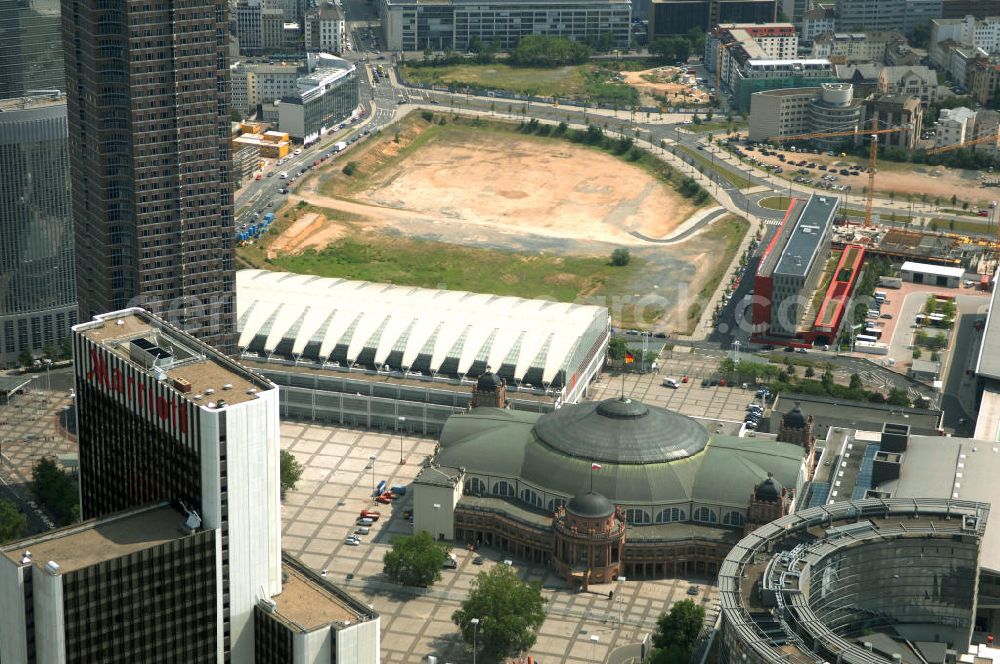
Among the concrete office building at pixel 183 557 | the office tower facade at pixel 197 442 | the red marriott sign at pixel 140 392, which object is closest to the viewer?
the concrete office building at pixel 183 557

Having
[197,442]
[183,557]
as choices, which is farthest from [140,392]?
[183,557]

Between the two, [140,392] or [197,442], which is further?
[140,392]

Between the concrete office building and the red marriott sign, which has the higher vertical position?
the red marriott sign

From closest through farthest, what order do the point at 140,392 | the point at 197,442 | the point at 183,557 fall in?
the point at 183,557 < the point at 197,442 < the point at 140,392

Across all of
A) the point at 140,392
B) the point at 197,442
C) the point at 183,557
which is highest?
the point at 140,392

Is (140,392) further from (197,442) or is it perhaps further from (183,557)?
(183,557)
